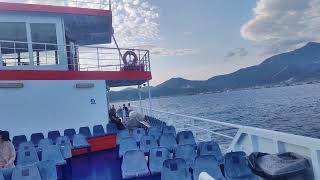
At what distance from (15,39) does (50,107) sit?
3.11m

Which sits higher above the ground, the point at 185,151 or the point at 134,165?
the point at 185,151

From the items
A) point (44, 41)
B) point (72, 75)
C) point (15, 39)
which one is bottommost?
point (72, 75)

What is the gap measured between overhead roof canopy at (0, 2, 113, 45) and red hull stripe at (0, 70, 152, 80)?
96.1 inches

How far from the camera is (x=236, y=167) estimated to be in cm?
528

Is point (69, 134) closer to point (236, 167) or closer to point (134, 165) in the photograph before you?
point (134, 165)

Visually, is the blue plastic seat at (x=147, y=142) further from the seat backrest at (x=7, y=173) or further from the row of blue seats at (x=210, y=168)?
the seat backrest at (x=7, y=173)

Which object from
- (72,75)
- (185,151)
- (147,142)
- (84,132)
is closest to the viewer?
(185,151)

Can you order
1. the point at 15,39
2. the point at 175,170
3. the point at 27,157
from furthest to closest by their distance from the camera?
the point at 15,39, the point at 27,157, the point at 175,170

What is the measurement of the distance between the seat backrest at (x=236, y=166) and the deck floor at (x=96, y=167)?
1459mm

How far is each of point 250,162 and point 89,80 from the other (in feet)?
25.5

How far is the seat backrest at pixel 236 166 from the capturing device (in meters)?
5.22

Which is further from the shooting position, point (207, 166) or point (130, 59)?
point (130, 59)

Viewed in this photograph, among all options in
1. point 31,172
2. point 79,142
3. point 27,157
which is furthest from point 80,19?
point 31,172

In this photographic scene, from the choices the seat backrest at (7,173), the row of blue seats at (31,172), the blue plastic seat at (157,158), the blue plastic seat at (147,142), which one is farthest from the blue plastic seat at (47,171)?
the blue plastic seat at (147,142)
